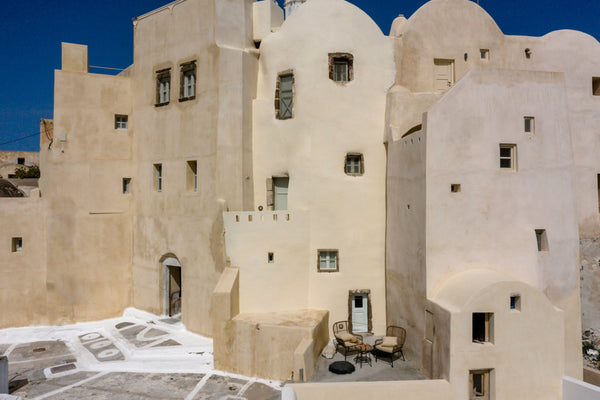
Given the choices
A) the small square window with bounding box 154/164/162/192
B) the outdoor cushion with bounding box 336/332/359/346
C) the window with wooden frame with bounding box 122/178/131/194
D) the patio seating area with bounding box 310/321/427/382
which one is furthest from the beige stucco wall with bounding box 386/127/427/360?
the window with wooden frame with bounding box 122/178/131/194

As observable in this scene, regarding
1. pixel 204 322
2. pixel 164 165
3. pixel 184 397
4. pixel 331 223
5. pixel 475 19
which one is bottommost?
pixel 184 397

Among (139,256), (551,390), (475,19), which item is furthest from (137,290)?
(475,19)

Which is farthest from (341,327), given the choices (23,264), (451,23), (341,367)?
(23,264)

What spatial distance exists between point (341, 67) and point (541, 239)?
1026 cm

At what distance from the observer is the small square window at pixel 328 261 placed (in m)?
18.1

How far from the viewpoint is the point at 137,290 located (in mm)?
21406

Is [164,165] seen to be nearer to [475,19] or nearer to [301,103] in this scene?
[301,103]

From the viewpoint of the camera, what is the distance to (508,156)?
1521cm

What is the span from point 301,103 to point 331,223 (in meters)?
5.15

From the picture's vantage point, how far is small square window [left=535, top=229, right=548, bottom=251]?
15102mm

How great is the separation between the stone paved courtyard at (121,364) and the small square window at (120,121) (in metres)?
9.35

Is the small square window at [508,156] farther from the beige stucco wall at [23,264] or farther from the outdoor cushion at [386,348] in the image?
the beige stucco wall at [23,264]

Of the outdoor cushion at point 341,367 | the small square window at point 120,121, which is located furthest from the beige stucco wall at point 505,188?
the small square window at point 120,121

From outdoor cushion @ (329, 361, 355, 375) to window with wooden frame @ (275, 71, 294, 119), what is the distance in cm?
995
